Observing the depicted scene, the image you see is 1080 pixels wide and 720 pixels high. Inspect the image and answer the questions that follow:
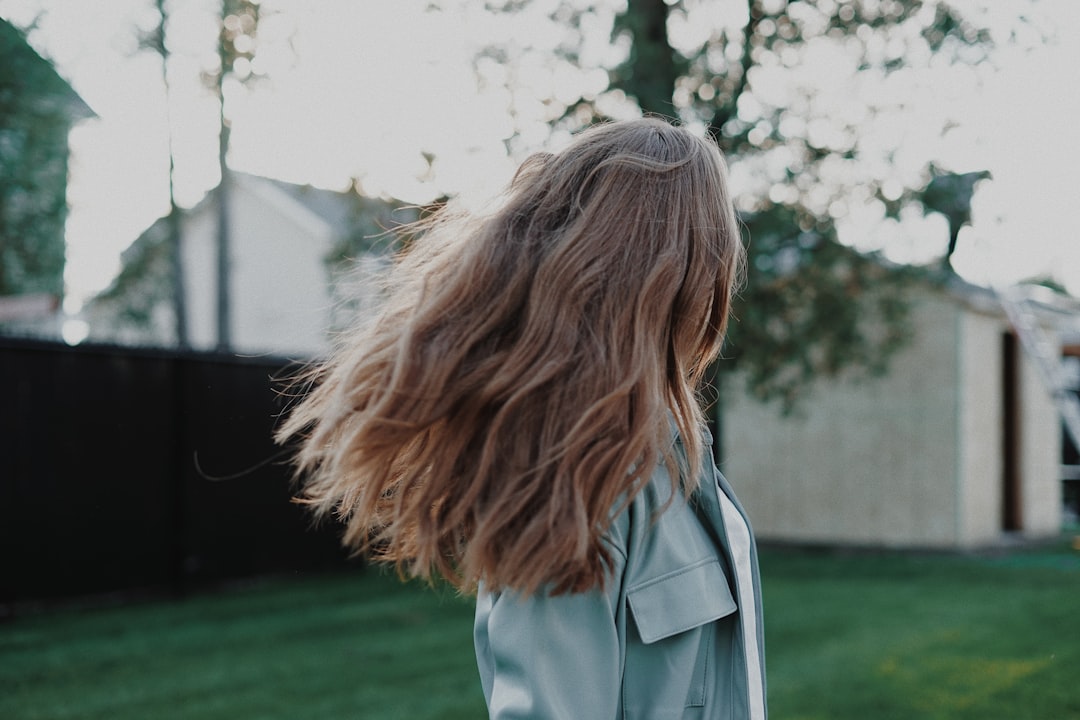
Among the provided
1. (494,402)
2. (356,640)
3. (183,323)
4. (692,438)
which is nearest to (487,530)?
(494,402)

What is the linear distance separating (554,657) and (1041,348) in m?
13.0

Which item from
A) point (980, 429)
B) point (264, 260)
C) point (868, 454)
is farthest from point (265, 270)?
point (980, 429)

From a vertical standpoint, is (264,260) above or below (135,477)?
above

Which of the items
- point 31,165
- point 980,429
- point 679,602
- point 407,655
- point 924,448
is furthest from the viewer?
point 980,429

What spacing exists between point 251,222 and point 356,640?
19279 mm

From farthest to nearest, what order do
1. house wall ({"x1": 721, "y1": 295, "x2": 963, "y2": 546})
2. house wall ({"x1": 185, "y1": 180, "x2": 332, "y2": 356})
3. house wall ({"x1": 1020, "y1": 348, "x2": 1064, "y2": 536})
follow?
house wall ({"x1": 185, "y1": 180, "x2": 332, "y2": 356}) → house wall ({"x1": 1020, "y1": 348, "x2": 1064, "y2": 536}) → house wall ({"x1": 721, "y1": 295, "x2": 963, "y2": 546})

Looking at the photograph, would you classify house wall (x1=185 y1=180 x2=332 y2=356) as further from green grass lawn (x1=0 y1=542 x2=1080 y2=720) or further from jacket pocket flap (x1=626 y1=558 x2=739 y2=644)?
jacket pocket flap (x1=626 y1=558 x2=739 y2=644)

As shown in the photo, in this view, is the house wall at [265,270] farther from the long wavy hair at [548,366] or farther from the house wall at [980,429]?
the long wavy hair at [548,366]

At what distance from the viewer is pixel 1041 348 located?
12.8 metres

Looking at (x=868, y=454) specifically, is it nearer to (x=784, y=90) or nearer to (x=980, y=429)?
(x=980, y=429)

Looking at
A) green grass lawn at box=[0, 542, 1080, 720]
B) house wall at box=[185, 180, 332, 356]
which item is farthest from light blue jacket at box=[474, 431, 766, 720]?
house wall at box=[185, 180, 332, 356]

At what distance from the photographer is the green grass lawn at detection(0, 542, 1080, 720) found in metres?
5.21

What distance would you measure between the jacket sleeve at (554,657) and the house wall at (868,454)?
1129cm

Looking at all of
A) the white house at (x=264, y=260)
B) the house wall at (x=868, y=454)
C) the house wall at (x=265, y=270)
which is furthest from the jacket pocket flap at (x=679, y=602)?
the house wall at (x=265, y=270)
